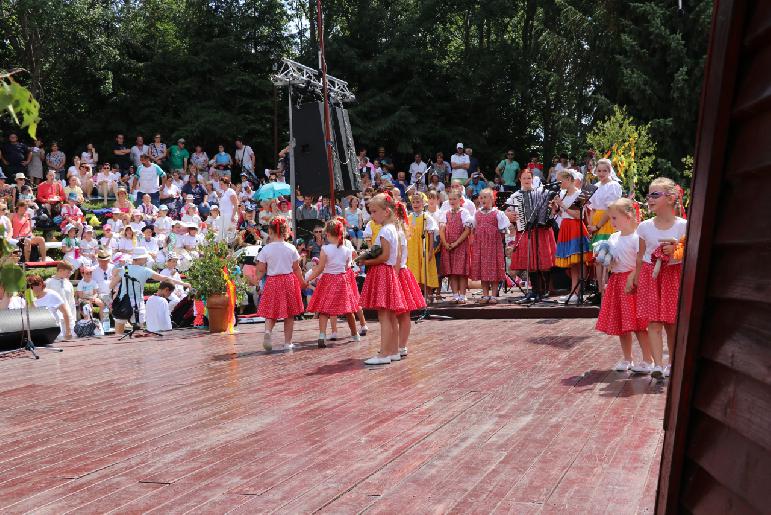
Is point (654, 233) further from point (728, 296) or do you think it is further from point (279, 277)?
point (728, 296)

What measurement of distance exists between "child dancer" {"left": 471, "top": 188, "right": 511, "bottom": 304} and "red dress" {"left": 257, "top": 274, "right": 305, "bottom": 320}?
4293mm

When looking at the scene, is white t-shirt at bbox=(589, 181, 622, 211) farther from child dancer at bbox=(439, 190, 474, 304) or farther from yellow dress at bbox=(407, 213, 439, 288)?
yellow dress at bbox=(407, 213, 439, 288)

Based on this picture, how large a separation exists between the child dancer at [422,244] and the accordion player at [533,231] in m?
1.23

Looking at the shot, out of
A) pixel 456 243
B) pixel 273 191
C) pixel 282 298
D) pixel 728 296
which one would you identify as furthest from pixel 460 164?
pixel 728 296

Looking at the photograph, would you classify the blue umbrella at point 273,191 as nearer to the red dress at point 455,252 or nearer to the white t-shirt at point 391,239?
the red dress at point 455,252

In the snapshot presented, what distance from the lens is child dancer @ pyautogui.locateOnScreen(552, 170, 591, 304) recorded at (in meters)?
12.1

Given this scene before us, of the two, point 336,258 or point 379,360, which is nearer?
point 379,360

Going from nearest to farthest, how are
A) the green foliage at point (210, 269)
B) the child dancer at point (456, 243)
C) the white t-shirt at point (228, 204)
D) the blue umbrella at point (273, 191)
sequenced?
the green foliage at point (210, 269) < the child dancer at point (456, 243) < the white t-shirt at point (228, 204) < the blue umbrella at point (273, 191)

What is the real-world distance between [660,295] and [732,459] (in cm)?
567

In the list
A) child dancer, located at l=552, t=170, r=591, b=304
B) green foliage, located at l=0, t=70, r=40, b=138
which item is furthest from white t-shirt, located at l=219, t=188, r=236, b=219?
green foliage, located at l=0, t=70, r=40, b=138

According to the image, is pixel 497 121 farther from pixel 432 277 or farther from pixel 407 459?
pixel 407 459

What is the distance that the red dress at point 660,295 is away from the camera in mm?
7016

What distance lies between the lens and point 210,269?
13312 millimetres

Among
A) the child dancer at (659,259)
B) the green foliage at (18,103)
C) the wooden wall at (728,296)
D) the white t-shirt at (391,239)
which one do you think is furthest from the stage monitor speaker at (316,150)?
the wooden wall at (728,296)
